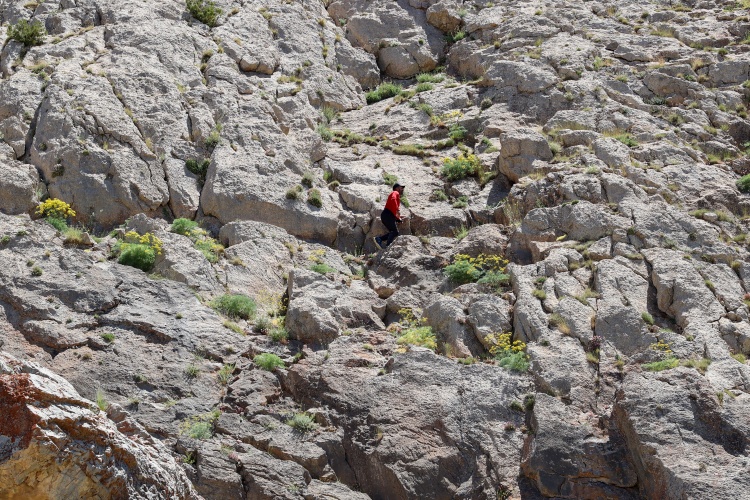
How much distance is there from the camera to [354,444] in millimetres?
12859

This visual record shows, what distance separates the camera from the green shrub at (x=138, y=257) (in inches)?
605

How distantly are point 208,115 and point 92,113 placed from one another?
8.39ft

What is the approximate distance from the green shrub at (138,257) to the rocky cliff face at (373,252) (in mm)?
104

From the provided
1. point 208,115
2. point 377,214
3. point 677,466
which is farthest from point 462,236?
point 677,466

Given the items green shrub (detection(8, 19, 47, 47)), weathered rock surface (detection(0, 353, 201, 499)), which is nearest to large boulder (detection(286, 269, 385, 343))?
weathered rock surface (detection(0, 353, 201, 499))

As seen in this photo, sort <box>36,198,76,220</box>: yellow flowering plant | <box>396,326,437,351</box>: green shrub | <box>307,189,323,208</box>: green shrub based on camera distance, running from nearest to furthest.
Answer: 1. <box>396,326,437,351</box>: green shrub
2. <box>36,198,76,220</box>: yellow flowering plant
3. <box>307,189,323,208</box>: green shrub

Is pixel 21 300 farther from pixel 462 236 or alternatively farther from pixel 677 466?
pixel 677 466

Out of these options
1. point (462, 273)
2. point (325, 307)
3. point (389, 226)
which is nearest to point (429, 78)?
point (389, 226)

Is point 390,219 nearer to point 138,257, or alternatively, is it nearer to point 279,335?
point 279,335

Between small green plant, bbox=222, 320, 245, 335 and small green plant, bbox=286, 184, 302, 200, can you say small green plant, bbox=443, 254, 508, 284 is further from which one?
small green plant, bbox=222, 320, 245, 335

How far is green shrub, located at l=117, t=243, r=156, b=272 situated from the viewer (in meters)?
15.4

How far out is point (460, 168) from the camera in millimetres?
19719

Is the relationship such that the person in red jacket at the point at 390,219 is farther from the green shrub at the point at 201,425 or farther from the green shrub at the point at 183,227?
the green shrub at the point at 201,425

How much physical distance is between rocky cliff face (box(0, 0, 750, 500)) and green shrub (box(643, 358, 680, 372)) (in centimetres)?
4
